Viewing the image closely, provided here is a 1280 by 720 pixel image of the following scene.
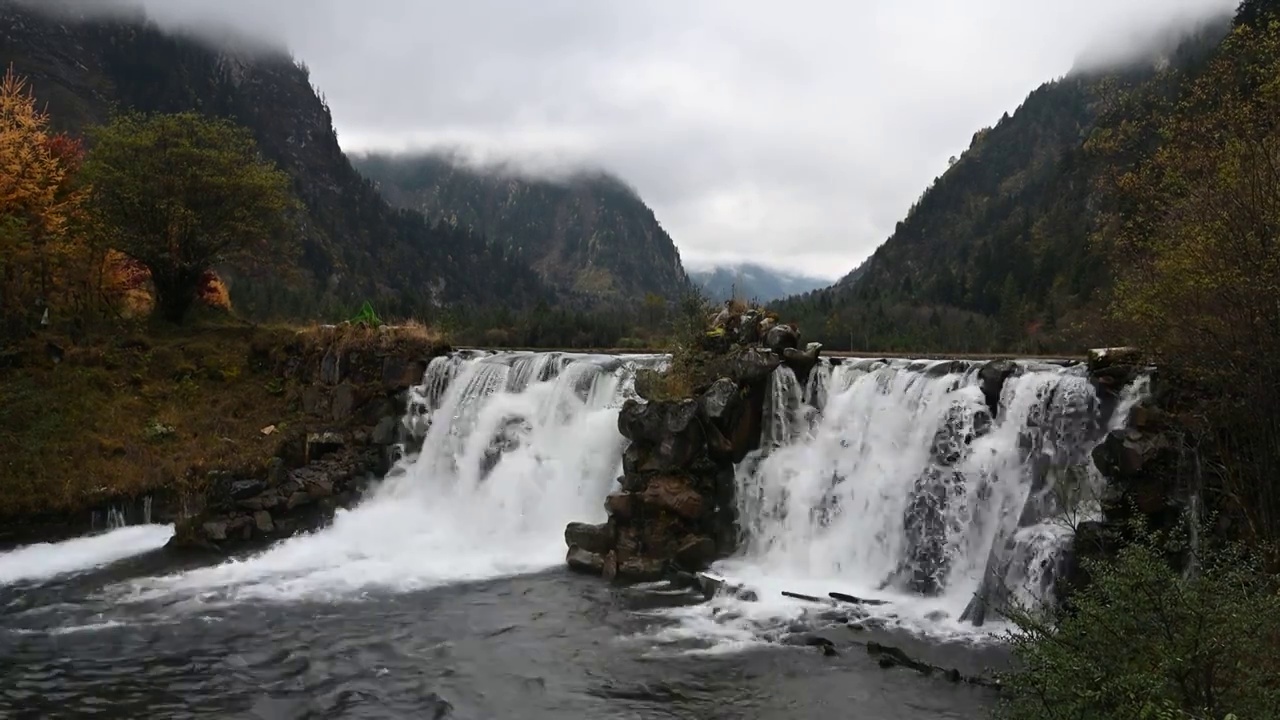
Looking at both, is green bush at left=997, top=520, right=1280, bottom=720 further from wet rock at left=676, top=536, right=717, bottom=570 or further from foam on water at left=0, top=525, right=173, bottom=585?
foam on water at left=0, top=525, right=173, bottom=585

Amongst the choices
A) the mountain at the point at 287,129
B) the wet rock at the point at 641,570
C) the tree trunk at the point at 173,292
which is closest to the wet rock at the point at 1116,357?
the wet rock at the point at 641,570

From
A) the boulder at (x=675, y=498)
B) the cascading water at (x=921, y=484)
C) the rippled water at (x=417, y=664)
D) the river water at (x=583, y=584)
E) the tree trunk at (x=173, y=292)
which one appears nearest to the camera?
the rippled water at (x=417, y=664)

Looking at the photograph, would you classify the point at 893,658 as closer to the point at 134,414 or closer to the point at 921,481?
→ the point at 921,481

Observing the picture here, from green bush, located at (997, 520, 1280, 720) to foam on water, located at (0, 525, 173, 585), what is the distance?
690 inches

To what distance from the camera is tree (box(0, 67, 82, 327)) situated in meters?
22.4

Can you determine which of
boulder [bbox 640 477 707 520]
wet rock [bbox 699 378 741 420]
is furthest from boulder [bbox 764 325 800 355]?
boulder [bbox 640 477 707 520]

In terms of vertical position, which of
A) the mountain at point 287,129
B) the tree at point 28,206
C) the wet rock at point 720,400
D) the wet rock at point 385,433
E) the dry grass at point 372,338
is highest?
the mountain at point 287,129

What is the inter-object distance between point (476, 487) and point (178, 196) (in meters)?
14.6

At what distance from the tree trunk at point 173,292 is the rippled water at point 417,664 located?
48.5 feet

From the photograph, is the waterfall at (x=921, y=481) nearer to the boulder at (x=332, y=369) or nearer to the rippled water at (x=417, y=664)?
the rippled water at (x=417, y=664)

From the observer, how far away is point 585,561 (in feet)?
54.1

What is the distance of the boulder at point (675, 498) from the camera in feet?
54.1

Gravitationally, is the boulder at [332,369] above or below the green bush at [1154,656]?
above

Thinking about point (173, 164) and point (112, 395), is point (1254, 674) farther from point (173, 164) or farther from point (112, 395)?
point (173, 164)
